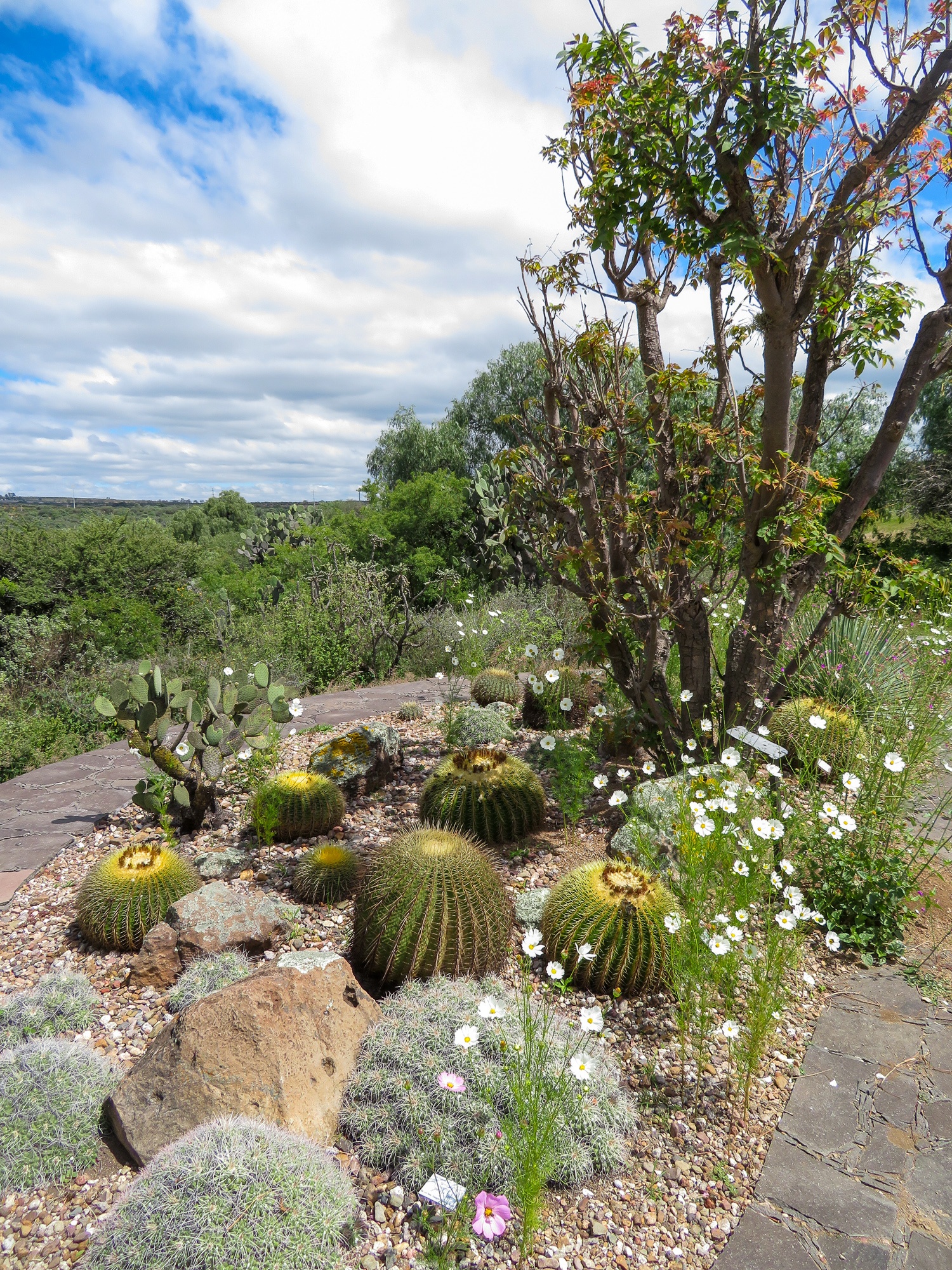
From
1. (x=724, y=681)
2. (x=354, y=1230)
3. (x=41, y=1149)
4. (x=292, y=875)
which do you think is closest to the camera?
(x=354, y=1230)

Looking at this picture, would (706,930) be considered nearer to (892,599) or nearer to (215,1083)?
(215,1083)

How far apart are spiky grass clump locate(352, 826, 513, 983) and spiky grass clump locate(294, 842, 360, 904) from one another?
24.1 inches

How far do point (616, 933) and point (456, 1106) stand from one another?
99cm

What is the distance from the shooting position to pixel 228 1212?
1876mm

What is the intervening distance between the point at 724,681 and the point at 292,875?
10.1ft

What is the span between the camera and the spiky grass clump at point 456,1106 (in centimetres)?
231

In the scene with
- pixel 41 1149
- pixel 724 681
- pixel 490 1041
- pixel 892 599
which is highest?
pixel 892 599

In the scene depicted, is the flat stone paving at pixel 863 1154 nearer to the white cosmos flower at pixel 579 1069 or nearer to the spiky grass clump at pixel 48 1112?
the white cosmos flower at pixel 579 1069

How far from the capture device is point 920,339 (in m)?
4.25

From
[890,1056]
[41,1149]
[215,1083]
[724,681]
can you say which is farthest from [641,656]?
[41,1149]

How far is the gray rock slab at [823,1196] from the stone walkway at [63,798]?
409 centimetres

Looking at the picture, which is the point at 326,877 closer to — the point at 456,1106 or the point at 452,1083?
the point at 456,1106

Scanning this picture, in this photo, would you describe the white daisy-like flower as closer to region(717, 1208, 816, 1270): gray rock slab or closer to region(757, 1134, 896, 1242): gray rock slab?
region(717, 1208, 816, 1270): gray rock slab

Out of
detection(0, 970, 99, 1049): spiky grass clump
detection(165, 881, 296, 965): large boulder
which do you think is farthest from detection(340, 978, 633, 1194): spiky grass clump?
detection(0, 970, 99, 1049): spiky grass clump
